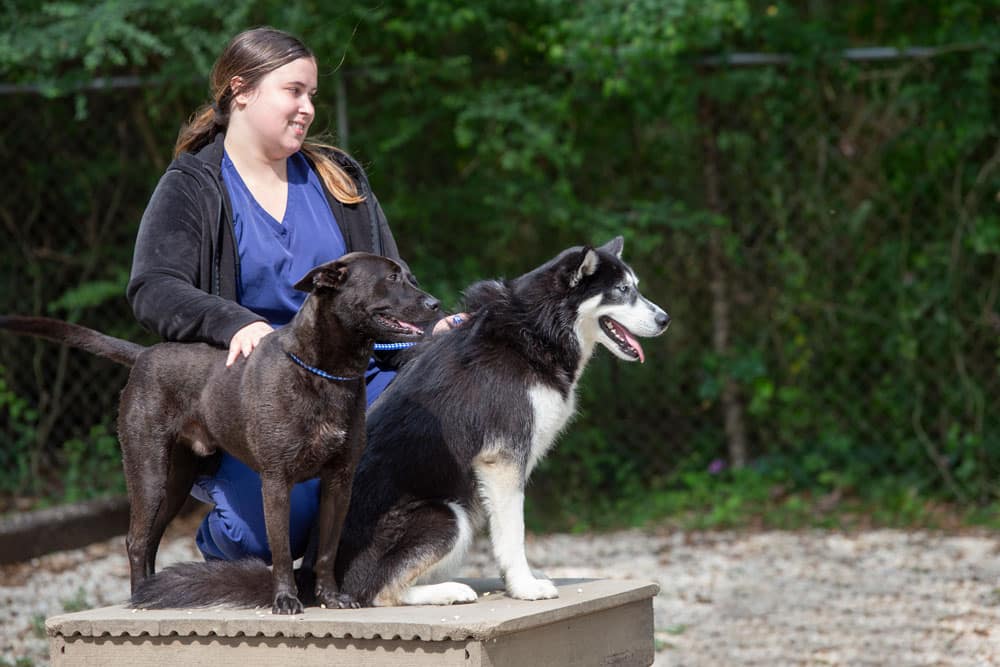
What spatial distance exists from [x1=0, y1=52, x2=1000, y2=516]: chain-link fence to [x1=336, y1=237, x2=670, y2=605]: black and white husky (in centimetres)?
361

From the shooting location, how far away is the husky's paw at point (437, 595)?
3.05 m

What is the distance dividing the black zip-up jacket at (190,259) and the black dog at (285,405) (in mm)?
67

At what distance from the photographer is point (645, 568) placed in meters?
6.15

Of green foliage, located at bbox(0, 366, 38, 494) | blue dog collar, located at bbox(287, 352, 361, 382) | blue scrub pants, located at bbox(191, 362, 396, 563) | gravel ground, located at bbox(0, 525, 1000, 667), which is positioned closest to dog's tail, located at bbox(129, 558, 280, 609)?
blue scrub pants, located at bbox(191, 362, 396, 563)

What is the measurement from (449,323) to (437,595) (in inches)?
31.1

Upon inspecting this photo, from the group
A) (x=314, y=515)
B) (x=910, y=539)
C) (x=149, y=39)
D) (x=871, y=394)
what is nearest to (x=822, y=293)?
(x=871, y=394)

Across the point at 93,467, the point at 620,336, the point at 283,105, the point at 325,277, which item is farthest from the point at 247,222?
the point at 93,467

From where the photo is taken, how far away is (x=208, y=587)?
9.74 ft

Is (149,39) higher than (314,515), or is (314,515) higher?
(149,39)

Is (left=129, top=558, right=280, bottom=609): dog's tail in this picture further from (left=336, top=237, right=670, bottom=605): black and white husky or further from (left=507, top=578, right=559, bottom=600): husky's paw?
(left=507, top=578, right=559, bottom=600): husky's paw

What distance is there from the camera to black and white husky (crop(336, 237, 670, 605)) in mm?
3053

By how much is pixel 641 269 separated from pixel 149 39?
115 inches

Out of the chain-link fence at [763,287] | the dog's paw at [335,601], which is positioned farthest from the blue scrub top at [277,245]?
the chain-link fence at [763,287]

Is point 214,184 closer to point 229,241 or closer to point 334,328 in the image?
point 229,241
